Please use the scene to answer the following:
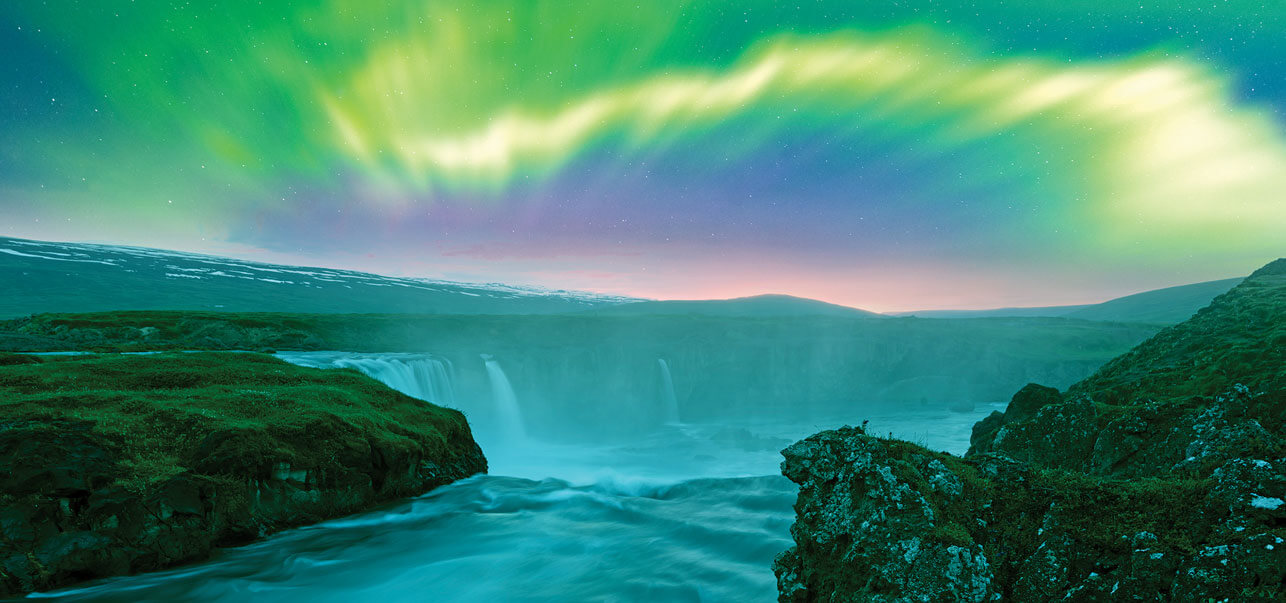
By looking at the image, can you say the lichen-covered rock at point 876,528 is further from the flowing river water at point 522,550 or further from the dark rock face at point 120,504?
the dark rock face at point 120,504

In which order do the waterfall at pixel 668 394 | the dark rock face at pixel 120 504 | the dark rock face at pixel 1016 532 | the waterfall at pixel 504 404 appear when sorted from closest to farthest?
the dark rock face at pixel 1016 532, the dark rock face at pixel 120 504, the waterfall at pixel 504 404, the waterfall at pixel 668 394

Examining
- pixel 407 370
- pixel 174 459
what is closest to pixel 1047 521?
pixel 174 459

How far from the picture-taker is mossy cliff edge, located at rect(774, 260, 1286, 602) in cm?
516

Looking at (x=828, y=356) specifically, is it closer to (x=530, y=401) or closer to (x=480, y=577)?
(x=530, y=401)

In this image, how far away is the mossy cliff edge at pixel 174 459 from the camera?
12.0 meters

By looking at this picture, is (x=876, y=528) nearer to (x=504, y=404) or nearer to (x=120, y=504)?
(x=120, y=504)

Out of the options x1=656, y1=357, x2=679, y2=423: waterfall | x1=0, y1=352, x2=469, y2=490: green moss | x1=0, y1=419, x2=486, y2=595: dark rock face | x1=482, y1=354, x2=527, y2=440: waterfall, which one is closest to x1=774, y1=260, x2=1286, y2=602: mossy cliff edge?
x1=0, y1=419, x2=486, y2=595: dark rock face

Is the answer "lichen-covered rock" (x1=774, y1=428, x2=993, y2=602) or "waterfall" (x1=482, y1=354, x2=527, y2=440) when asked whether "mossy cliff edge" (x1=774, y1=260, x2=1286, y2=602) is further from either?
"waterfall" (x1=482, y1=354, x2=527, y2=440)

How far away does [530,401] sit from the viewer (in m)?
64.9

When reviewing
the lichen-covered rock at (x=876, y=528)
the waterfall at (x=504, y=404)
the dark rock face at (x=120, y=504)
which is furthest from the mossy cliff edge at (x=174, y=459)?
the waterfall at (x=504, y=404)

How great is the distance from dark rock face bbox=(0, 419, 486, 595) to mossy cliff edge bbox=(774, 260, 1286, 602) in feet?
48.2

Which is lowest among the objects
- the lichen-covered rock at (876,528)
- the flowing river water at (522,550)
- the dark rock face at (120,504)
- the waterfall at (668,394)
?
the waterfall at (668,394)

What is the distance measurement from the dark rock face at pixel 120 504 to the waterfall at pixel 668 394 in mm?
61566

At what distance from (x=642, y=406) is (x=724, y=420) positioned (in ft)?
37.8
